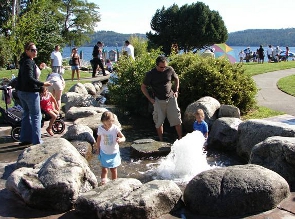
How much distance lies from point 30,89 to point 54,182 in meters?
2.84

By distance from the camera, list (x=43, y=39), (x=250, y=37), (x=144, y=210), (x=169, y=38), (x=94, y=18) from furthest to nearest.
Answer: (x=250, y=37), (x=94, y=18), (x=169, y=38), (x=43, y=39), (x=144, y=210)

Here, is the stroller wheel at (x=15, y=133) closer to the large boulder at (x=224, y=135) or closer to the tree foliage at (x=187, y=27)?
the large boulder at (x=224, y=135)

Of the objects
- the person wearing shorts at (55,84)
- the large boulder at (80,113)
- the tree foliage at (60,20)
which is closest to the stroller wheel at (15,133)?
the person wearing shorts at (55,84)

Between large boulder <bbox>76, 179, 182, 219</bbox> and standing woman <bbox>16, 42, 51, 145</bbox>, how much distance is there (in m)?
3.00

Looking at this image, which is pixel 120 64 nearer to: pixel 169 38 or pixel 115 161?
pixel 115 161

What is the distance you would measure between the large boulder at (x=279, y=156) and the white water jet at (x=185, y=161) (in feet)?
3.61

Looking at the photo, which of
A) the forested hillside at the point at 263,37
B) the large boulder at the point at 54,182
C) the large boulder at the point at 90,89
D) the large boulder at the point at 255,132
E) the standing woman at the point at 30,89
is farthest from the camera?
the forested hillside at the point at 263,37

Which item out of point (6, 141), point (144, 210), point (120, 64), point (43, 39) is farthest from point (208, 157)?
point (43, 39)

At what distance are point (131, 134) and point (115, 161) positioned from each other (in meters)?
3.66

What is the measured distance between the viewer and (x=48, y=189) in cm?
507

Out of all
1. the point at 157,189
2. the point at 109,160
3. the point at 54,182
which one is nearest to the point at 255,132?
the point at 109,160

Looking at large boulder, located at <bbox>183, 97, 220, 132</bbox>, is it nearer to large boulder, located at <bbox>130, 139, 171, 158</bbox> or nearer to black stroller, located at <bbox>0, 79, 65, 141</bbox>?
large boulder, located at <bbox>130, 139, 171, 158</bbox>

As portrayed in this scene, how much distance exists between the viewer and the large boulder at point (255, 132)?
687 cm

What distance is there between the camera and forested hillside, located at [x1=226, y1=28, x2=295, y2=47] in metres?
151
